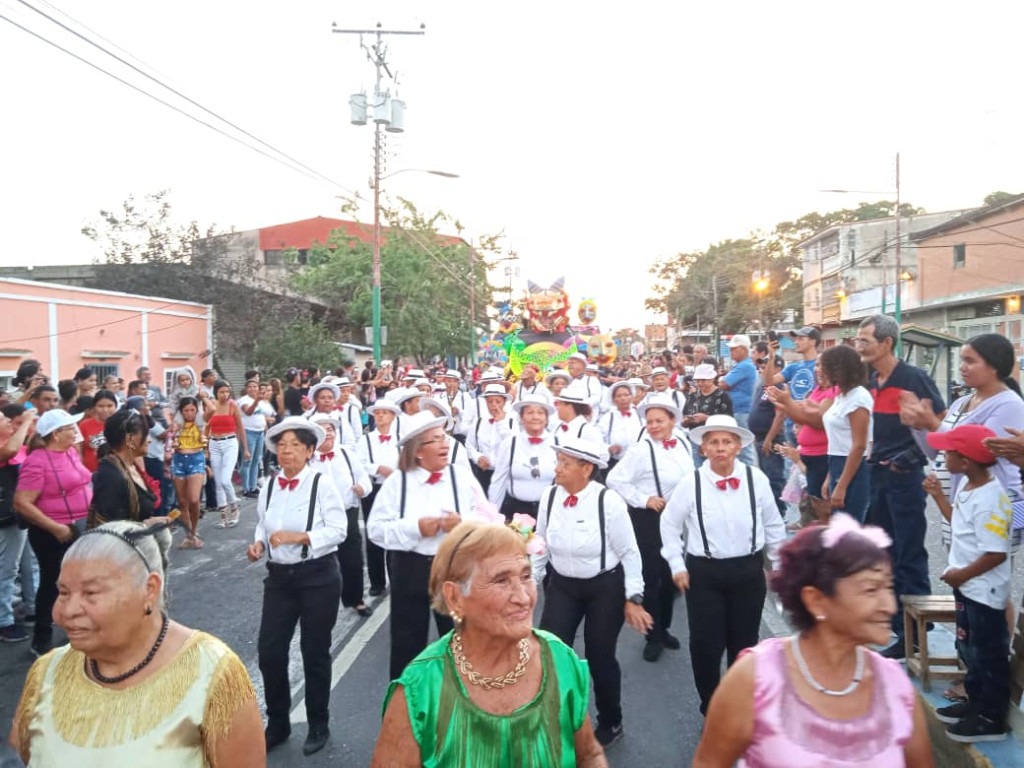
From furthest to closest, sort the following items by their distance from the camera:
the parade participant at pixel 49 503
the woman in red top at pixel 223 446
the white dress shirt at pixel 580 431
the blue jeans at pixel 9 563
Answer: the woman in red top at pixel 223 446
the white dress shirt at pixel 580 431
the blue jeans at pixel 9 563
the parade participant at pixel 49 503

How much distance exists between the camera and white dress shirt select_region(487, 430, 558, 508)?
6617 millimetres

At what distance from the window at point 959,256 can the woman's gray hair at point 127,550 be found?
33086mm

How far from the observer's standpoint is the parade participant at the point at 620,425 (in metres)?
8.56

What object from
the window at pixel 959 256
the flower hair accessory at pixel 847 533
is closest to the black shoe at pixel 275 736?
the flower hair accessory at pixel 847 533

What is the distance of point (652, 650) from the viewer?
5.62 m

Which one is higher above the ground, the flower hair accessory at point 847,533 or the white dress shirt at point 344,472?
the flower hair accessory at point 847,533

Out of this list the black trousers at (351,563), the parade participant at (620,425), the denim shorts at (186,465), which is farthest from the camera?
the denim shorts at (186,465)

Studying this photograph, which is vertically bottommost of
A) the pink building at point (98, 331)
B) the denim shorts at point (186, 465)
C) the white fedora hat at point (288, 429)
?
the denim shorts at point (186, 465)

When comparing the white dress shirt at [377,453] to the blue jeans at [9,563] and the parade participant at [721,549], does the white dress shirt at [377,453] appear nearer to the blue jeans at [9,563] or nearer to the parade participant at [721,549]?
the blue jeans at [9,563]

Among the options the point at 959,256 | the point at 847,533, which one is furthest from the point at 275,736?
the point at 959,256

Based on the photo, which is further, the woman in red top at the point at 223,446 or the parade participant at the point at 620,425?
the woman in red top at the point at 223,446

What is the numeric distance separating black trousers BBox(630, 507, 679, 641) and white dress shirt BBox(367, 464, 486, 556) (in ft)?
5.87

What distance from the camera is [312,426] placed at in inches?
190

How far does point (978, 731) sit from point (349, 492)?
4.54 m
